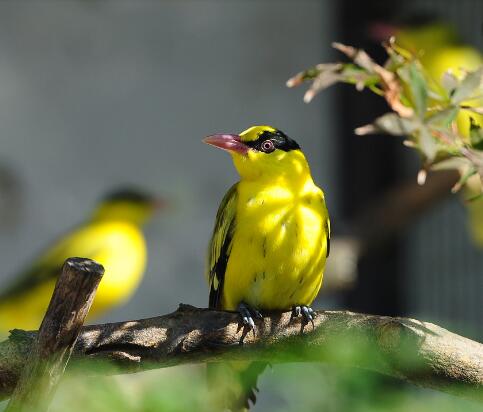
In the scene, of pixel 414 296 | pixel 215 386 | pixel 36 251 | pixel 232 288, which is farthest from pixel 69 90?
pixel 215 386

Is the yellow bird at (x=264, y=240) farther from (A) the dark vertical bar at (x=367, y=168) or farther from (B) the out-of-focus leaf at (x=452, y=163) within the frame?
(A) the dark vertical bar at (x=367, y=168)

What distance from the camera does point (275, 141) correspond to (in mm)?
2189

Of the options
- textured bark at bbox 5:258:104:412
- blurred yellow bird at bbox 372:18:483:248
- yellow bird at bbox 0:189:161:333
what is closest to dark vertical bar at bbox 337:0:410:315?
blurred yellow bird at bbox 372:18:483:248

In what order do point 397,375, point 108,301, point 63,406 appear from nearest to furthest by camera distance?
1. point 63,406
2. point 397,375
3. point 108,301

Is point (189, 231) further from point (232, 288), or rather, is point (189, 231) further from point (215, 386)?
point (215, 386)

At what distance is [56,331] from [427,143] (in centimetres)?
47

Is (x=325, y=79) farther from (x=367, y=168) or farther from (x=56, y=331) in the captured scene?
(x=367, y=168)

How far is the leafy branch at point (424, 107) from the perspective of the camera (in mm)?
1315

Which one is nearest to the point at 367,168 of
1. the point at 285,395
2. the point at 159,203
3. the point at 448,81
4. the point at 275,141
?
the point at 159,203

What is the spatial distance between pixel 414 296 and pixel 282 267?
2168 mm

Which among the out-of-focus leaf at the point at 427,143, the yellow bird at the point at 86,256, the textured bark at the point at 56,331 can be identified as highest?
the out-of-focus leaf at the point at 427,143

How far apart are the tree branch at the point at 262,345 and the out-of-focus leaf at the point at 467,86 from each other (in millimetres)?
332

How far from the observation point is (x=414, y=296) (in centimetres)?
408

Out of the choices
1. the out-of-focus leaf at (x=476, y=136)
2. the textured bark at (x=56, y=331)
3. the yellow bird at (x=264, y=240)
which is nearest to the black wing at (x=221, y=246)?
the yellow bird at (x=264, y=240)
